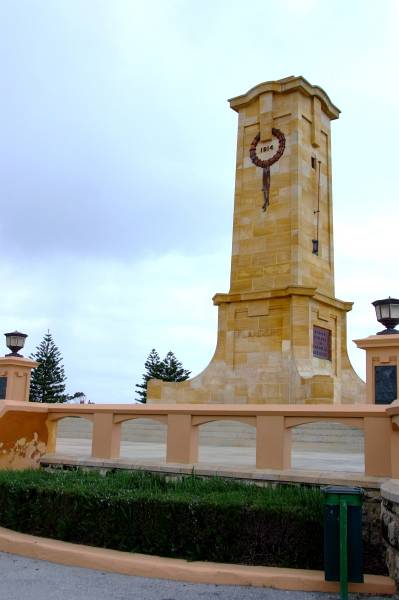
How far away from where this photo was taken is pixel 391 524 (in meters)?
5.96

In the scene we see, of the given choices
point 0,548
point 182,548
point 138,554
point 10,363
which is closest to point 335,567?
point 182,548

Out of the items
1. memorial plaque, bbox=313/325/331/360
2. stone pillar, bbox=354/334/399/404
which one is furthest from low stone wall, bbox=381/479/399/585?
memorial plaque, bbox=313/325/331/360

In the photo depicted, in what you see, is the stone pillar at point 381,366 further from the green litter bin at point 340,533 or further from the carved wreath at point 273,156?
the green litter bin at point 340,533

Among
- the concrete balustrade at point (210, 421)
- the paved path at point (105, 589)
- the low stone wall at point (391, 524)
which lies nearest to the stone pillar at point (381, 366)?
the concrete balustrade at point (210, 421)

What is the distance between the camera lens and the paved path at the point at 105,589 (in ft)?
17.9

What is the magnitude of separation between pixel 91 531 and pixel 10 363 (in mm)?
14968

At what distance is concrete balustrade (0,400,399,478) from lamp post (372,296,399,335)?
6198mm

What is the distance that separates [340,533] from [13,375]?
17162mm

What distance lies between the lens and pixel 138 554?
6516 millimetres

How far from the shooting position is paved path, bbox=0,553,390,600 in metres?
5.46

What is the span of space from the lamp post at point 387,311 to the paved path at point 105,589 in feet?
31.0

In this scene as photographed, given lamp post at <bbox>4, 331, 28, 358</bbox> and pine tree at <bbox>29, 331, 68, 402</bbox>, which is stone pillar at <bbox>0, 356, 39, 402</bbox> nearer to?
lamp post at <bbox>4, 331, 28, 358</bbox>

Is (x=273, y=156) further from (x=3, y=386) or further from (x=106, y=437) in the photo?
(x=106, y=437)

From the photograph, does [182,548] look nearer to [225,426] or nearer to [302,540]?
[302,540]
